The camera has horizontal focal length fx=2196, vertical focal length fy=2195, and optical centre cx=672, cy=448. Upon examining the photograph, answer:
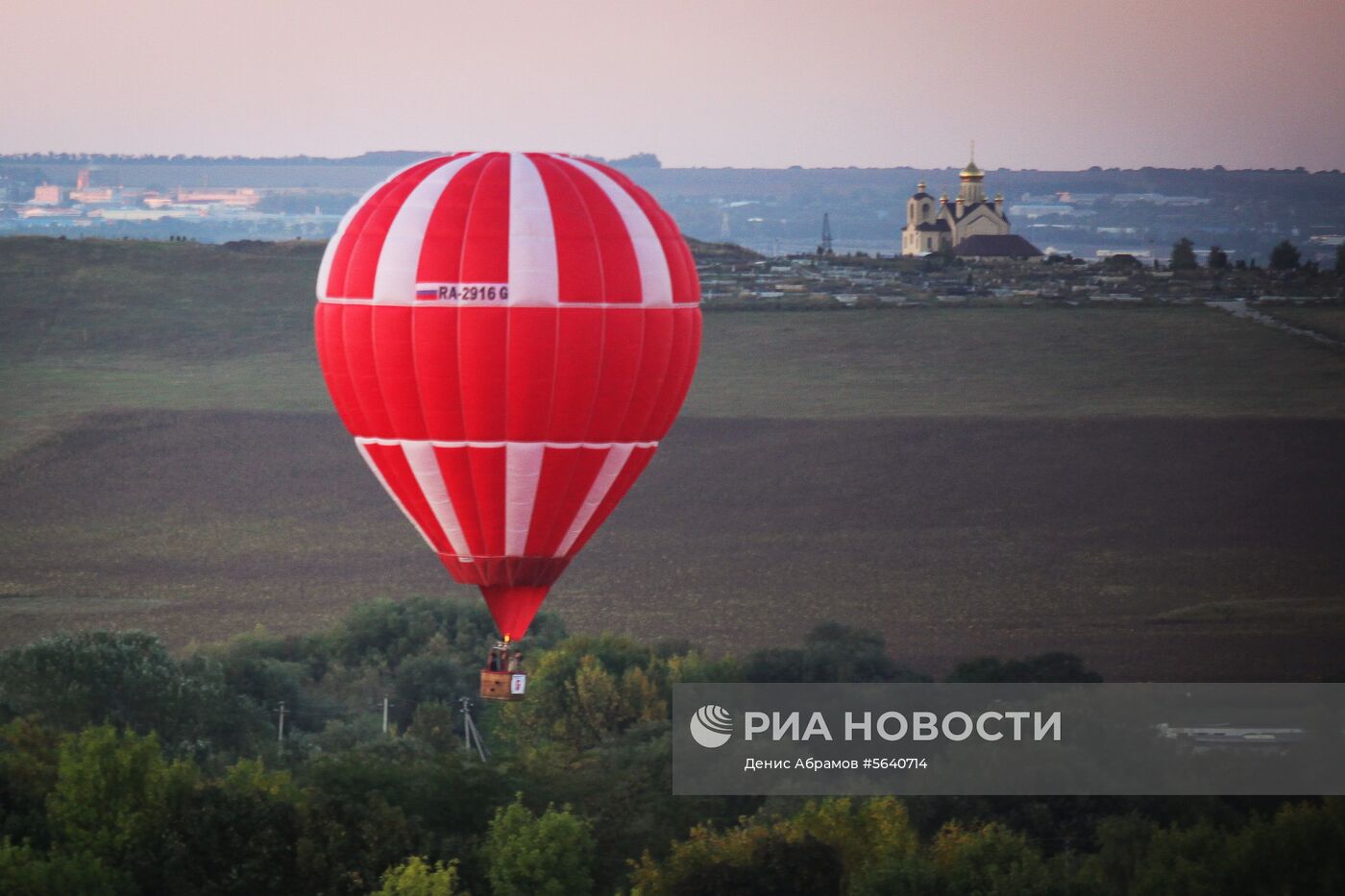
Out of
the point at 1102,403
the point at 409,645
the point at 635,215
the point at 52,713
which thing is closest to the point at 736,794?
the point at 635,215

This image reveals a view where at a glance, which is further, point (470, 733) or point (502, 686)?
point (470, 733)

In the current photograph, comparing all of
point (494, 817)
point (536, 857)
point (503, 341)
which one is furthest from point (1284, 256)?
point (503, 341)

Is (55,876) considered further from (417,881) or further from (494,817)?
(494,817)

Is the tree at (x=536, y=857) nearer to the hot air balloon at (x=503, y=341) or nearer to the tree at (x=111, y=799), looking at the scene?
the hot air balloon at (x=503, y=341)

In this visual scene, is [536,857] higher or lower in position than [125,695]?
higher

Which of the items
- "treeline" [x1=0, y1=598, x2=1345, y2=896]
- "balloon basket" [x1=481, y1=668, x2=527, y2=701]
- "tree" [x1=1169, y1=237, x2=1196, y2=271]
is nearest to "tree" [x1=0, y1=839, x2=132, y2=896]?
"treeline" [x1=0, y1=598, x2=1345, y2=896]

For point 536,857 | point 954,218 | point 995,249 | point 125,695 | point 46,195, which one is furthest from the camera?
point 954,218

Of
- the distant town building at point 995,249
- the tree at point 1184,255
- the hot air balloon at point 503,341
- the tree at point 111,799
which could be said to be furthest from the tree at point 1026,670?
the distant town building at point 995,249
